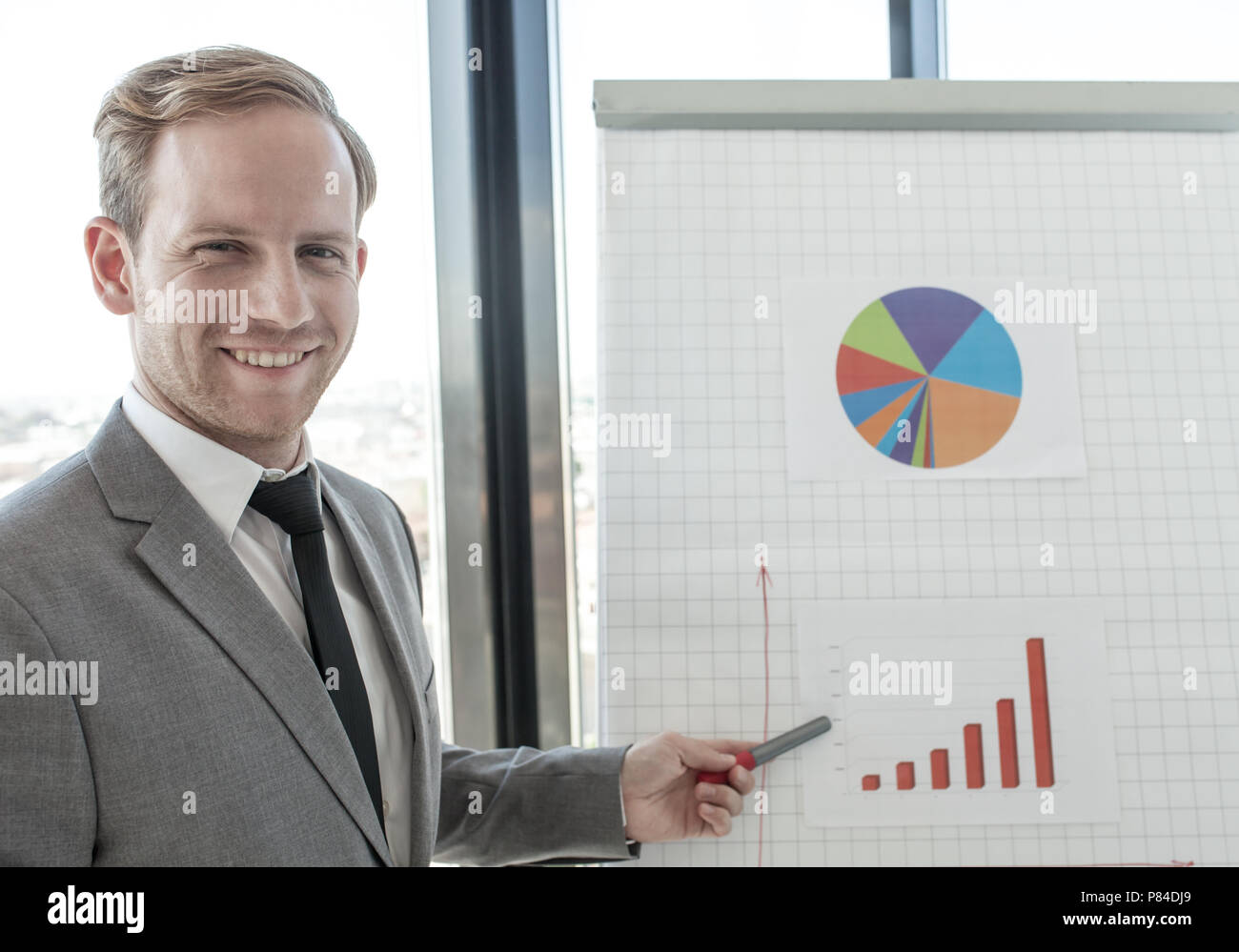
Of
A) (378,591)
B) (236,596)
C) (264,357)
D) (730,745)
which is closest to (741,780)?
(730,745)

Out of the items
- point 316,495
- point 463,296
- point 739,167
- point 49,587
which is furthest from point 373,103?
point 49,587

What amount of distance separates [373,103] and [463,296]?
1.09ft

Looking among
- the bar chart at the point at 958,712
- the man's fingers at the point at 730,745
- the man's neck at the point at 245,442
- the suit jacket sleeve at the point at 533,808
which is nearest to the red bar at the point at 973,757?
the bar chart at the point at 958,712

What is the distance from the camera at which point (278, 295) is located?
81 cm

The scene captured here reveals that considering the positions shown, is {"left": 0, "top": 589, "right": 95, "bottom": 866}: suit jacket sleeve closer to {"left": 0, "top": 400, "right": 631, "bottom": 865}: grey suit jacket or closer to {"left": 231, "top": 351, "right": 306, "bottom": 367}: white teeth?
{"left": 0, "top": 400, "right": 631, "bottom": 865}: grey suit jacket

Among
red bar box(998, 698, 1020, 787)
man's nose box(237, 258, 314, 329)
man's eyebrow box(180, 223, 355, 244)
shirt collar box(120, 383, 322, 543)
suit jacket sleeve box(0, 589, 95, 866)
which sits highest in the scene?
man's eyebrow box(180, 223, 355, 244)

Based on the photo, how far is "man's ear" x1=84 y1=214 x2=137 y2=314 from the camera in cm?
80

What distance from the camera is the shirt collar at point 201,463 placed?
76 cm

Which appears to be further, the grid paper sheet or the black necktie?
the grid paper sheet

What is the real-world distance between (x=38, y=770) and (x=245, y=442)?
1.09 feet

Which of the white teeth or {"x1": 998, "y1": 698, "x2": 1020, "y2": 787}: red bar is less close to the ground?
the white teeth

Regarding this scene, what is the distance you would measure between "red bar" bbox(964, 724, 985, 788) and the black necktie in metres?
0.64

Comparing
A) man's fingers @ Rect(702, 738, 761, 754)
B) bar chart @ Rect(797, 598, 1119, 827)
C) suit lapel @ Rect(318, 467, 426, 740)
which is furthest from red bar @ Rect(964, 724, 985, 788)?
suit lapel @ Rect(318, 467, 426, 740)

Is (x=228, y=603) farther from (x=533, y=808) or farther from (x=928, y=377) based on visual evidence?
(x=928, y=377)
